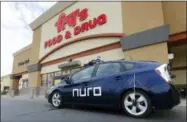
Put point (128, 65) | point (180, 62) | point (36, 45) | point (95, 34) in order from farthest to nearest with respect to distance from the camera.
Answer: point (36, 45)
point (95, 34)
point (180, 62)
point (128, 65)

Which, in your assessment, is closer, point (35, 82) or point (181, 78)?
point (181, 78)

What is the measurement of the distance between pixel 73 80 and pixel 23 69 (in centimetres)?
2308

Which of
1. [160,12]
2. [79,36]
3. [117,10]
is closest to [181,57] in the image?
[160,12]

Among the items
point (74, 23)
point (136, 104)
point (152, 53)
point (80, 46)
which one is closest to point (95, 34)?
point (80, 46)

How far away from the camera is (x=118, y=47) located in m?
12.9

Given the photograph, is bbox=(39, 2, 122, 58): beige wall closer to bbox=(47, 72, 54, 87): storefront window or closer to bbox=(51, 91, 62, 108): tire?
bbox=(47, 72, 54, 87): storefront window

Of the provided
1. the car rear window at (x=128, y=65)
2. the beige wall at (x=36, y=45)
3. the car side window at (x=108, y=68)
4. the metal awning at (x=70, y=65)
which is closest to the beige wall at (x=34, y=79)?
the beige wall at (x=36, y=45)

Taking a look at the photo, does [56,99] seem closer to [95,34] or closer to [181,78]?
[95,34]

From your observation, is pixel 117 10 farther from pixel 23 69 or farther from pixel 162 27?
pixel 23 69

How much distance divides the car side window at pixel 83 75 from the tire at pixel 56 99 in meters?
0.76

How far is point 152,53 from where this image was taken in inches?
411

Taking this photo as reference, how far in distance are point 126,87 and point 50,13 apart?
1766 cm

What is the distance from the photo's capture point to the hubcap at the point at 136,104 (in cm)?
447

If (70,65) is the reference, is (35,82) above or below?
below
